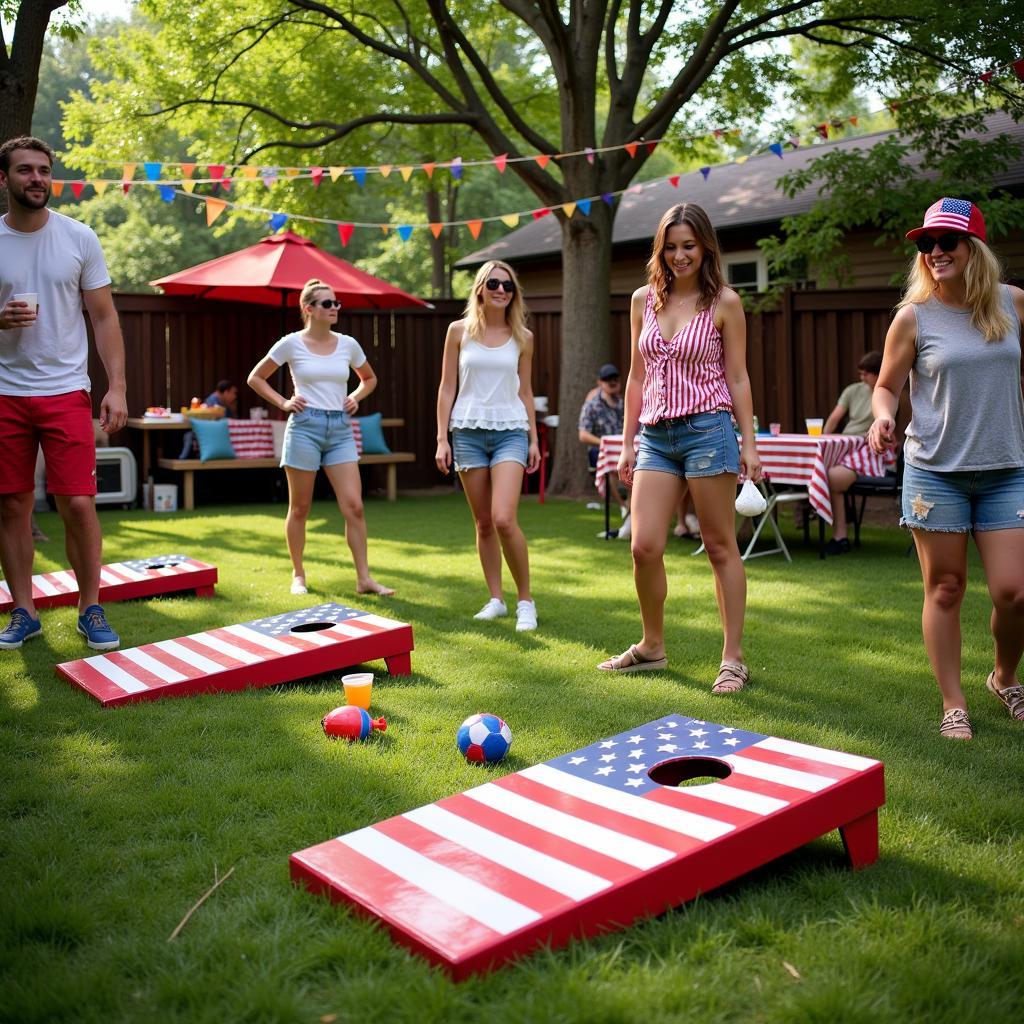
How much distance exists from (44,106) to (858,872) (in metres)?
50.9

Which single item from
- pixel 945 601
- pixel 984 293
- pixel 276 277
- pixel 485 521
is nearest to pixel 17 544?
pixel 485 521

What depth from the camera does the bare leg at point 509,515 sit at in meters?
5.55

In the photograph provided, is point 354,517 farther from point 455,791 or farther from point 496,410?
point 455,791

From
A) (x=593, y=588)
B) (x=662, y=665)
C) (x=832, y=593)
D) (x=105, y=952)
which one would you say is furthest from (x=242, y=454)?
(x=105, y=952)

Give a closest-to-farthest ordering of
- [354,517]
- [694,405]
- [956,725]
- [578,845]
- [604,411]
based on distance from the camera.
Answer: [578,845], [956,725], [694,405], [354,517], [604,411]

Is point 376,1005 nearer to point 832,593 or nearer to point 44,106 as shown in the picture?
point 832,593

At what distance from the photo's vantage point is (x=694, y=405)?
4285 millimetres

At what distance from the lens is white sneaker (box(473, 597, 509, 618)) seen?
230 inches

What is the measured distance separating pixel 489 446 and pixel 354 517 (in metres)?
1.26

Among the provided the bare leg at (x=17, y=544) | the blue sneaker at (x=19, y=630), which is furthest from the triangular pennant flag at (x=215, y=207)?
the blue sneaker at (x=19, y=630)

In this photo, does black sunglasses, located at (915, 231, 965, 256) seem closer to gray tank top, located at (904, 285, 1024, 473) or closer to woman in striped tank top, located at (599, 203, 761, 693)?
gray tank top, located at (904, 285, 1024, 473)

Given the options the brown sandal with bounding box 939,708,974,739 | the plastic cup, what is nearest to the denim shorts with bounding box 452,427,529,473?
the plastic cup

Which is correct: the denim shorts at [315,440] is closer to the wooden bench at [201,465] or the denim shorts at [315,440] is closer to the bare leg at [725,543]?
the bare leg at [725,543]

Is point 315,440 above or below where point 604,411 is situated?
below
